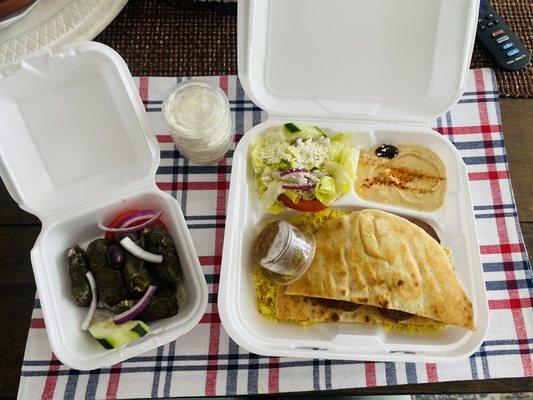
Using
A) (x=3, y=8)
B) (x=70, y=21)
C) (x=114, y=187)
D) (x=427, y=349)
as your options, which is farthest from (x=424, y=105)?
(x=3, y=8)

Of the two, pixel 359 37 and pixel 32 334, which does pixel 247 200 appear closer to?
pixel 359 37

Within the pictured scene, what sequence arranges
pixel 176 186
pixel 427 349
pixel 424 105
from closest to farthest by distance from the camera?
pixel 427 349 < pixel 424 105 < pixel 176 186

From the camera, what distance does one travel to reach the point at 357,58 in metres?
1.39

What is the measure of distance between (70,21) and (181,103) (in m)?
0.50

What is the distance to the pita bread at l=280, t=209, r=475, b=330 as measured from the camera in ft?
4.23

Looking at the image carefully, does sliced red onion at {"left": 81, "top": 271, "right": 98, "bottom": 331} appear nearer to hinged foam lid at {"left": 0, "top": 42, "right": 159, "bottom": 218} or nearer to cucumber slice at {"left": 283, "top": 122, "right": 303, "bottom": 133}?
hinged foam lid at {"left": 0, "top": 42, "right": 159, "bottom": 218}

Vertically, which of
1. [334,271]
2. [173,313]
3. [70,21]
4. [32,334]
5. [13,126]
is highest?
[70,21]

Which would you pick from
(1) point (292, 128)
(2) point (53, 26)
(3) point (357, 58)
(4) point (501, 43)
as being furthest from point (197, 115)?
(4) point (501, 43)

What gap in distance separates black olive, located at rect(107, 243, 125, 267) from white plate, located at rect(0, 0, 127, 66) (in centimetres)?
69

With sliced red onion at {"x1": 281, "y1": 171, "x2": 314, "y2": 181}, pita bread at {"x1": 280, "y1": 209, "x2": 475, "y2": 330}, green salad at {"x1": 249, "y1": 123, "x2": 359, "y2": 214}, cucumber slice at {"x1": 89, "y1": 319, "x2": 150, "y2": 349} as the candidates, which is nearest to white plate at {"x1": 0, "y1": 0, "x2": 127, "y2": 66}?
green salad at {"x1": 249, "y1": 123, "x2": 359, "y2": 214}

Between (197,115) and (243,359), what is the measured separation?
0.70 metres

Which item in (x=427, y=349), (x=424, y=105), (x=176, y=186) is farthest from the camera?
(x=176, y=186)

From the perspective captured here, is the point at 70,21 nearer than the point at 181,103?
No

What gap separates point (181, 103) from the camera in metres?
1.39
